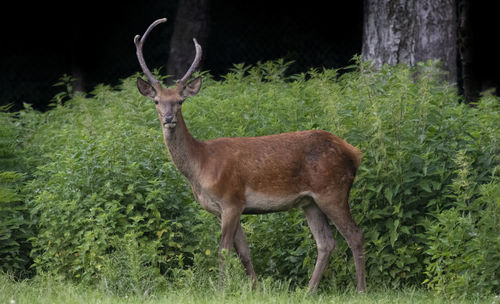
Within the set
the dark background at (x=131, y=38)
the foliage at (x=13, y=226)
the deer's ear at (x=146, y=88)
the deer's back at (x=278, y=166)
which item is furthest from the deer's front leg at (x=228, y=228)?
the dark background at (x=131, y=38)

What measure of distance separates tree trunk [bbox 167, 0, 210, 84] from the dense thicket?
533 cm

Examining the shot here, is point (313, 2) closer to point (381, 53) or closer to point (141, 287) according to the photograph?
point (381, 53)

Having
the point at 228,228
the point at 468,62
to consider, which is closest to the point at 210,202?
the point at 228,228

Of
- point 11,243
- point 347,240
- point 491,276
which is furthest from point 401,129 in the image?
point 11,243

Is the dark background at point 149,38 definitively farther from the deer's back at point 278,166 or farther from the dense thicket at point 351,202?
the deer's back at point 278,166

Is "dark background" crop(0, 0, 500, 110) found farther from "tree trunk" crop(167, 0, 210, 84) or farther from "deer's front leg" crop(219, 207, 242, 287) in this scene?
"deer's front leg" crop(219, 207, 242, 287)

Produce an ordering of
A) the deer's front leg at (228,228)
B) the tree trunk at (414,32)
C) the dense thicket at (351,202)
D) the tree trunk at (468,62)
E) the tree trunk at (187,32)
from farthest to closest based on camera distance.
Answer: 1. the tree trunk at (187,32)
2. the tree trunk at (468,62)
3. the tree trunk at (414,32)
4. the deer's front leg at (228,228)
5. the dense thicket at (351,202)

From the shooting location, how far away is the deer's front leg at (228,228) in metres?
7.16

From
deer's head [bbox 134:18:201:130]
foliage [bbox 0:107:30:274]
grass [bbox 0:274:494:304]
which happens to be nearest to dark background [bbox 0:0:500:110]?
foliage [bbox 0:107:30:274]

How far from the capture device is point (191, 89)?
24.6 feet

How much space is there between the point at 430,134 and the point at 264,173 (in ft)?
5.05

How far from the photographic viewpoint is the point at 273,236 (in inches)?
317

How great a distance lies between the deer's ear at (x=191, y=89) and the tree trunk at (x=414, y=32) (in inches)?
138

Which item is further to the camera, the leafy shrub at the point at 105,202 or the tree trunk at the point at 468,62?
the tree trunk at the point at 468,62
